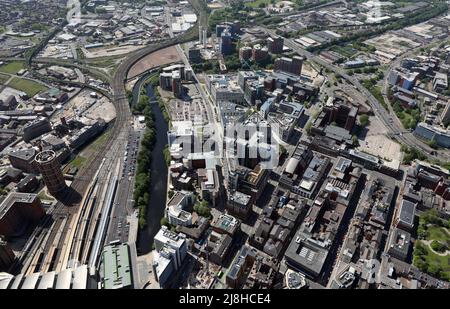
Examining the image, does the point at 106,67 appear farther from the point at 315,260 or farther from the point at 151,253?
the point at 315,260

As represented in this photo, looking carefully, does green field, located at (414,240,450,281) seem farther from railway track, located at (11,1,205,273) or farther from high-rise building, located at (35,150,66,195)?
high-rise building, located at (35,150,66,195)

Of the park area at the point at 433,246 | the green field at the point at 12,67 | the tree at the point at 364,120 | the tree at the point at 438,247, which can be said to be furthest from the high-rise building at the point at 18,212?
the tree at the point at 364,120

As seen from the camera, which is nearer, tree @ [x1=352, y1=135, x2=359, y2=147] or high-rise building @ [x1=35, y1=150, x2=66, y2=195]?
high-rise building @ [x1=35, y1=150, x2=66, y2=195]

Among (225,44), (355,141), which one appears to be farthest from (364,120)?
(225,44)

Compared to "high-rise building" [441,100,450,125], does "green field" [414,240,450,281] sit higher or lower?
lower

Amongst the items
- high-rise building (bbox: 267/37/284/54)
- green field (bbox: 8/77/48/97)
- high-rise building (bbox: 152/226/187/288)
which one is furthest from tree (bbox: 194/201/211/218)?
high-rise building (bbox: 267/37/284/54)

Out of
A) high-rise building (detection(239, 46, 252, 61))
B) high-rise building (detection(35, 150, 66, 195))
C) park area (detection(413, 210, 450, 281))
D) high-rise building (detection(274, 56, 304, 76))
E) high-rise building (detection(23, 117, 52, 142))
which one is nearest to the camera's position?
park area (detection(413, 210, 450, 281))
